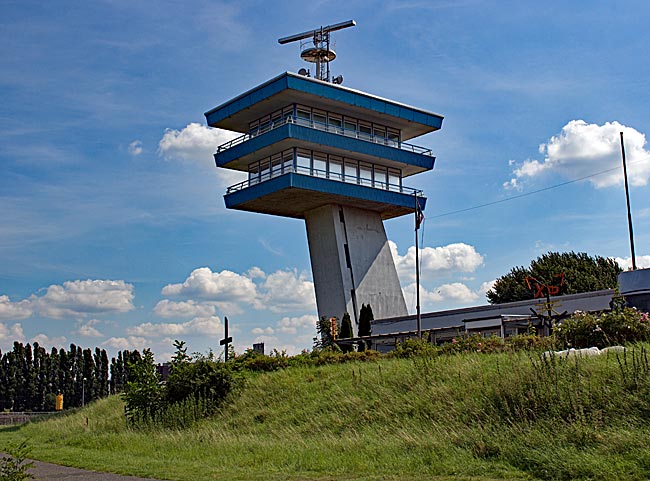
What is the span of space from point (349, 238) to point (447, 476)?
4541cm

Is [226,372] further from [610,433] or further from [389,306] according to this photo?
[389,306]

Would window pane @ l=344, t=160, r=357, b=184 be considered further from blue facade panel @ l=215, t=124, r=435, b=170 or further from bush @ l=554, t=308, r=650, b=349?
bush @ l=554, t=308, r=650, b=349

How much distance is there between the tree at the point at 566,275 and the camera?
7069 centimetres

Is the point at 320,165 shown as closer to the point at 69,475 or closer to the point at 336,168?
the point at 336,168

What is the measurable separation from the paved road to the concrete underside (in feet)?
129

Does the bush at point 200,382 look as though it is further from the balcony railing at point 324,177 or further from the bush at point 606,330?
the balcony railing at point 324,177

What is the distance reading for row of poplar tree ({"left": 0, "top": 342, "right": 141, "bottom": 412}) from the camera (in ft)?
263

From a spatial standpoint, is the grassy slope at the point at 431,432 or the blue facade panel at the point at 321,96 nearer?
the grassy slope at the point at 431,432

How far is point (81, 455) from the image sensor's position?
1997cm

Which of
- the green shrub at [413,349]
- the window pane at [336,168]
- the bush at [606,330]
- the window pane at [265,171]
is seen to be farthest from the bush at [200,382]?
the window pane at [265,171]

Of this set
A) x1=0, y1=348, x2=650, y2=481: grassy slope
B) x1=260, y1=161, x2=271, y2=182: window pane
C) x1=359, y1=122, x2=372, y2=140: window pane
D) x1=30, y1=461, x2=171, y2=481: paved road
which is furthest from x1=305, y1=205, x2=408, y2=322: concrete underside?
x1=30, y1=461, x2=171, y2=481: paved road

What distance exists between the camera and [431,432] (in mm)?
15945

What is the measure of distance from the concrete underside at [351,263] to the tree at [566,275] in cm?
1662

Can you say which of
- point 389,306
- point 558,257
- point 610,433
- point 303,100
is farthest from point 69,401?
point 610,433
